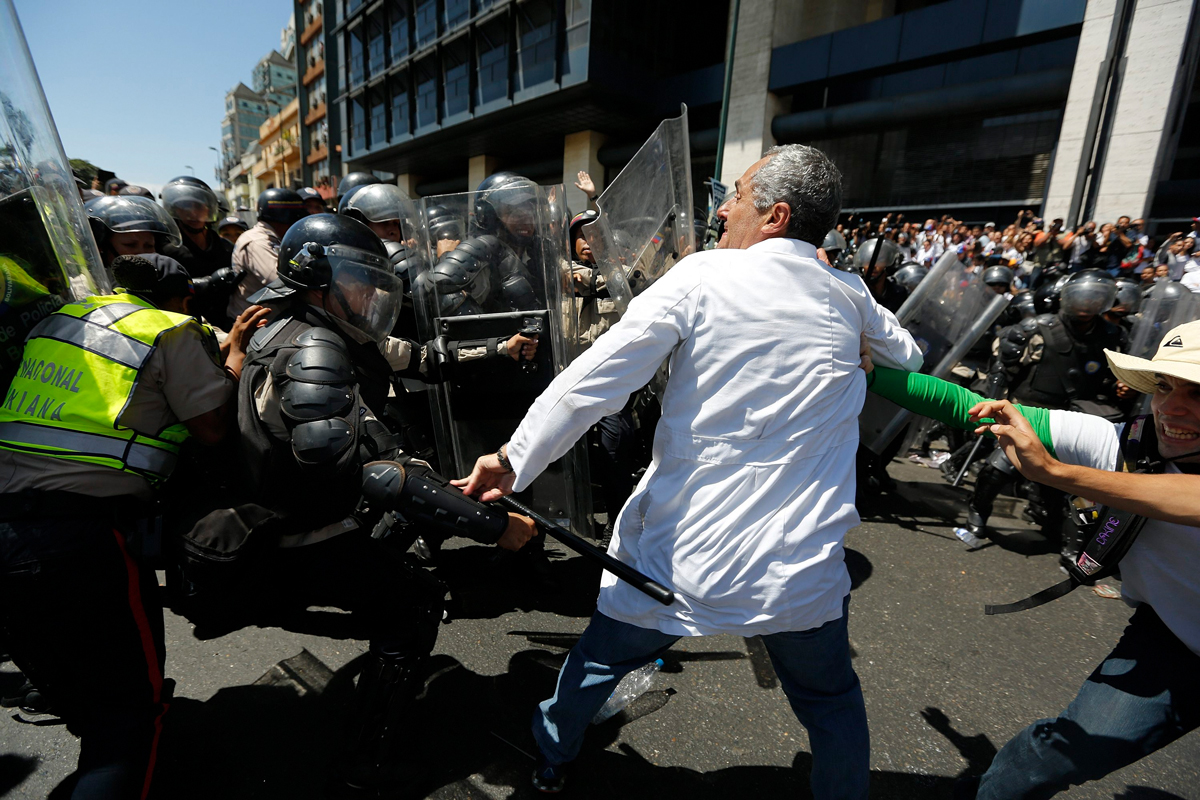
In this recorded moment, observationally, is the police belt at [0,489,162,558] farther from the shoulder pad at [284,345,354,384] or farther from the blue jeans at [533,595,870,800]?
the blue jeans at [533,595,870,800]

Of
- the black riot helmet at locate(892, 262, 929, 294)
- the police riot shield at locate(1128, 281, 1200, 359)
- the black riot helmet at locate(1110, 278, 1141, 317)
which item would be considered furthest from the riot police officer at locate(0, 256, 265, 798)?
the black riot helmet at locate(1110, 278, 1141, 317)

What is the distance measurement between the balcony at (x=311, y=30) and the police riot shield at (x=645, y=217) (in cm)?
4965

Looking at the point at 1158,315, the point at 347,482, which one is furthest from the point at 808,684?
the point at 1158,315

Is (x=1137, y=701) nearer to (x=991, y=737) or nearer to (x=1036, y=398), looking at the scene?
(x=991, y=737)

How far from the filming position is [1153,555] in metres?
1.43

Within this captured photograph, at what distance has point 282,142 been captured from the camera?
49.1 metres

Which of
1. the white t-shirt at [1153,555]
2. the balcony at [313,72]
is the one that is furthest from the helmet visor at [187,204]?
the balcony at [313,72]

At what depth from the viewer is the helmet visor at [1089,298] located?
152 inches

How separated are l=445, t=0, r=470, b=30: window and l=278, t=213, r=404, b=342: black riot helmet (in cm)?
2143

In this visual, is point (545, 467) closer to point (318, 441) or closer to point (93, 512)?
point (318, 441)

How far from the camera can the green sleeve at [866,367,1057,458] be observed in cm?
169

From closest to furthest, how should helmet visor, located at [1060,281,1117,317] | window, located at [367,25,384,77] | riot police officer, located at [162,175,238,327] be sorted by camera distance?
1. helmet visor, located at [1060,281,1117,317]
2. riot police officer, located at [162,175,238,327]
3. window, located at [367,25,384,77]

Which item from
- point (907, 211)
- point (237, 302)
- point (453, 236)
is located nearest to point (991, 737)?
point (453, 236)

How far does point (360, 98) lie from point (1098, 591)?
3071 cm
